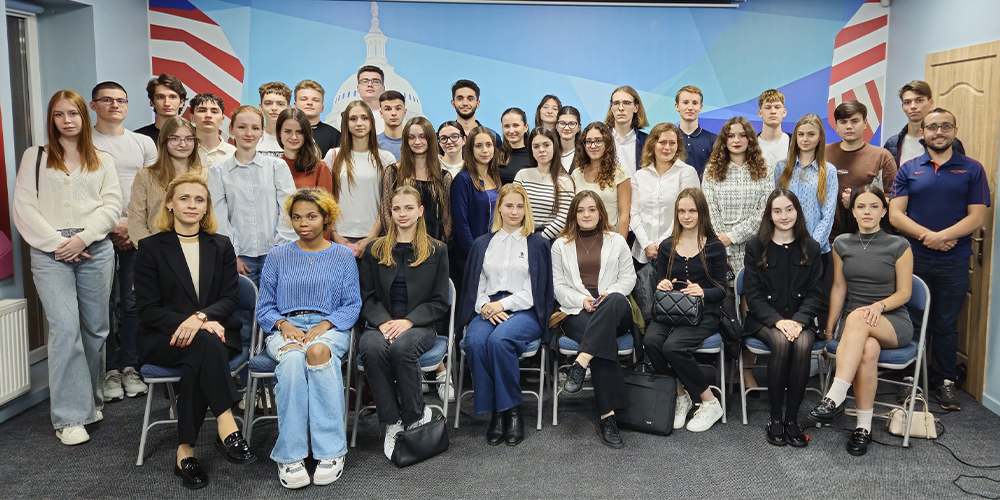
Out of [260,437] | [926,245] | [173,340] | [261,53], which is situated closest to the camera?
[173,340]

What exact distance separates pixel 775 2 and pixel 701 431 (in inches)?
154

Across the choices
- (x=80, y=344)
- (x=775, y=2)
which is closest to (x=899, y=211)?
(x=775, y=2)

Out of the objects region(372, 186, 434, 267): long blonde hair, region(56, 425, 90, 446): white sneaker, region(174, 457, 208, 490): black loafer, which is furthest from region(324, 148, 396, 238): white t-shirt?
region(56, 425, 90, 446): white sneaker

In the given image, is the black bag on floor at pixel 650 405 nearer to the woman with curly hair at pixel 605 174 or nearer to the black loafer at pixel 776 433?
the black loafer at pixel 776 433

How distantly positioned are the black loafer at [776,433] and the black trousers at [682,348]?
1.19ft

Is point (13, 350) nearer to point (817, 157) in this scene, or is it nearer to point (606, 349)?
point (606, 349)

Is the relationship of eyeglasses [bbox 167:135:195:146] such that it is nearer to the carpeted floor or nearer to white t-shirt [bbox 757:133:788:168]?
the carpeted floor

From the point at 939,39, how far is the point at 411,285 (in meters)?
4.14

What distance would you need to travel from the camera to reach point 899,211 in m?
4.20

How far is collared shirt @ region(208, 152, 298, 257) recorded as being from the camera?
3859mm

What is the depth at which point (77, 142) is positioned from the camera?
3.68 meters

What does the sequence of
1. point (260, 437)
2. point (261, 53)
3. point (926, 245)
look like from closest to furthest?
point (260, 437) < point (926, 245) < point (261, 53)

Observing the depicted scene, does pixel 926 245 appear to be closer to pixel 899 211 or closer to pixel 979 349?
pixel 899 211

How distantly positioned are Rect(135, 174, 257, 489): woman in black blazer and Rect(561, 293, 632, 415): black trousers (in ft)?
5.47
